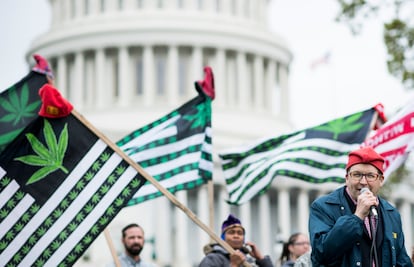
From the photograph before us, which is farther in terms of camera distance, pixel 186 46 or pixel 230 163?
pixel 186 46

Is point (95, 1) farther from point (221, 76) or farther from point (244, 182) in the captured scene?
point (244, 182)

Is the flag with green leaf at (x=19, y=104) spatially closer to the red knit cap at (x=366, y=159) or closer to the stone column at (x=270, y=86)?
the red knit cap at (x=366, y=159)

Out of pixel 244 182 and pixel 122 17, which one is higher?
pixel 122 17

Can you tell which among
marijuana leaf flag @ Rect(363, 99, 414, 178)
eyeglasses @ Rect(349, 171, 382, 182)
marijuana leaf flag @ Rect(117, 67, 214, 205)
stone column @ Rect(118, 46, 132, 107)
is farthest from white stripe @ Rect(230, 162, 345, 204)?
stone column @ Rect(118, 46, 132, 107)

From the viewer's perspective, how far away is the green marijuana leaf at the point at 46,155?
1084cm

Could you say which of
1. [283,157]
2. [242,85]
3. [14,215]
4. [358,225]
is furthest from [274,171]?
[242,85]

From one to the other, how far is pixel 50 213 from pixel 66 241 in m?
0.28

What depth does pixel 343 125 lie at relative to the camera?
13.7m

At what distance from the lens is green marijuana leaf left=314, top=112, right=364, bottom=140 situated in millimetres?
13655

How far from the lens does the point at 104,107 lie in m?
76.4

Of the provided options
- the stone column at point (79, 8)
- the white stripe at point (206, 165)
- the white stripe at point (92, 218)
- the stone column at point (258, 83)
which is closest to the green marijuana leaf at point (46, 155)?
the white stripe at point (92, 218)

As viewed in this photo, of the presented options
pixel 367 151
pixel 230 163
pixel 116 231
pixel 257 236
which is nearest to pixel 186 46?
pixel 257 236

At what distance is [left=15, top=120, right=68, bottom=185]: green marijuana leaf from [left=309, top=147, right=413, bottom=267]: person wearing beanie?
147 inches

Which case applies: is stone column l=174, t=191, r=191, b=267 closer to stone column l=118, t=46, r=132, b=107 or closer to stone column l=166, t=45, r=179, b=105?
stone column l=166, t=45, r=179, b=105
